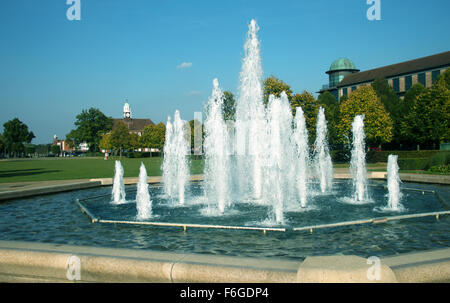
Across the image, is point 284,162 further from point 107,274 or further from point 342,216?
point 107,274

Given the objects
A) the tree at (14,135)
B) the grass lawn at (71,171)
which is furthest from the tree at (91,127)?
the grass lawn at (71,171)

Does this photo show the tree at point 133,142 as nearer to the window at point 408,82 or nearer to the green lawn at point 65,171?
the green lawn at point 65,171

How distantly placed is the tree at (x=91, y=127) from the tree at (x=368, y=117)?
292ft

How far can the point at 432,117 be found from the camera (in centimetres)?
4191

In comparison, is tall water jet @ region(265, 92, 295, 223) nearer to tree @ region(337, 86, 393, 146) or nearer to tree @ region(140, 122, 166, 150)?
tree @ region(337, 86, 393, 146)

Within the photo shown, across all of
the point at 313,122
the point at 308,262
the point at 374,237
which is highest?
the point at 313,122

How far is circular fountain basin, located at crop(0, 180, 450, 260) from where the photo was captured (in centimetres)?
728

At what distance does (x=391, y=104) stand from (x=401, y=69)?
25645mm

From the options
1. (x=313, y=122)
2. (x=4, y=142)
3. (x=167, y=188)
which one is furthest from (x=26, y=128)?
(x=167, y=188)

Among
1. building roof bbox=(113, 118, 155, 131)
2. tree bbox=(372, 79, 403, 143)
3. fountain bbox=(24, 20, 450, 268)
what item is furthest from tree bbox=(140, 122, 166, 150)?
building roof bbox=(113, 118, 155, 131)

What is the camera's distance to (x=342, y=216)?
10.4 m

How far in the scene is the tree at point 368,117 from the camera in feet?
145

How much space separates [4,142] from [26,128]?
29.0ft
